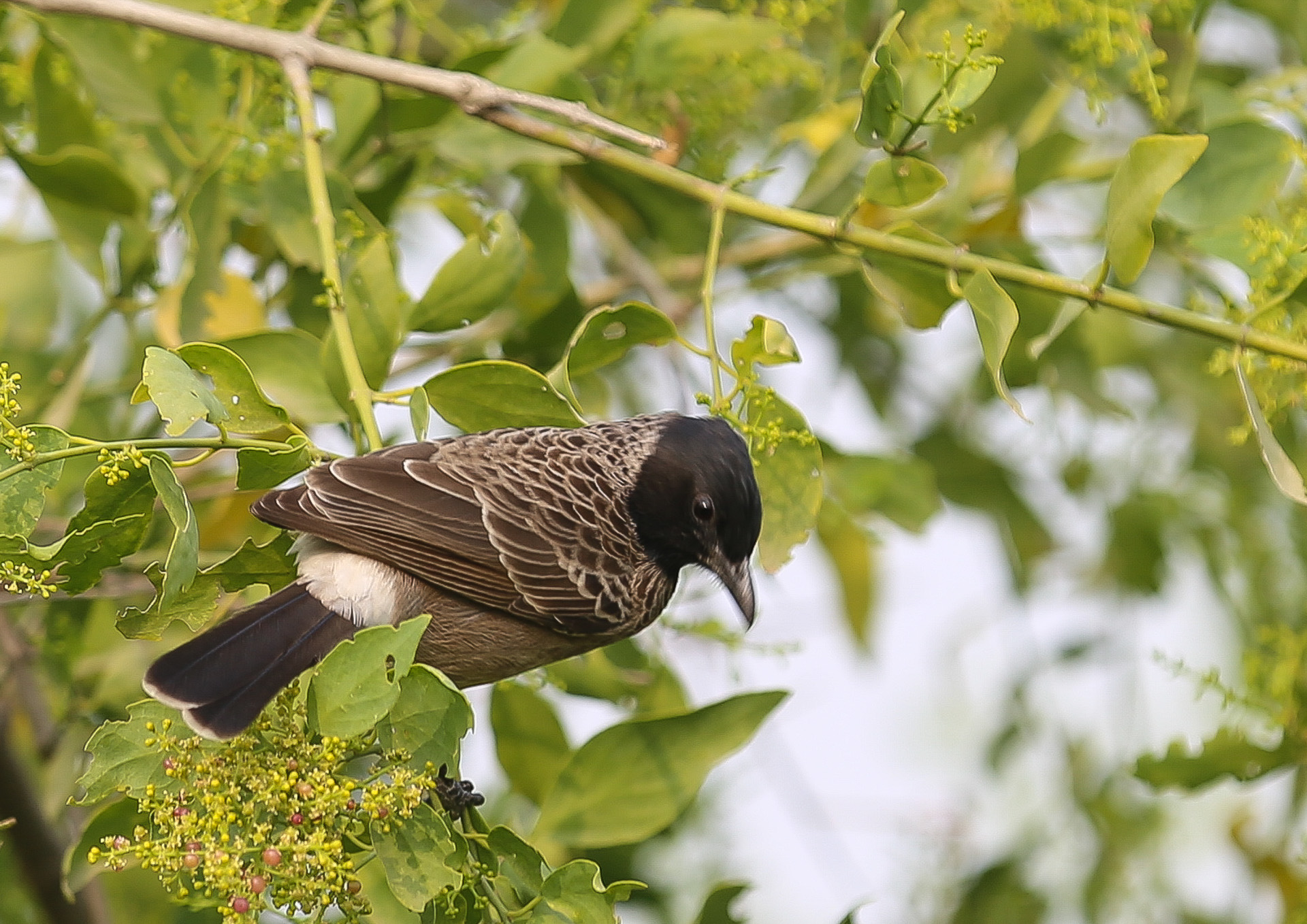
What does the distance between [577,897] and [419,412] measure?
93cm

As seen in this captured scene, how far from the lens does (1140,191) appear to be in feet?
8.17

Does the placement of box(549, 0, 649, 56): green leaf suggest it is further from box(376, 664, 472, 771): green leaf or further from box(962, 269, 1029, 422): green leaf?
box(376, 664, 472, 771): green leaf

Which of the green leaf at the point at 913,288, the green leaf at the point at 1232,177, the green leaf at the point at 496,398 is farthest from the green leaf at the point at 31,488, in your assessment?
the green leaf at the point at 1232,177

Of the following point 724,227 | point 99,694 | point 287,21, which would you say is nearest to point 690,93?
point 724,227

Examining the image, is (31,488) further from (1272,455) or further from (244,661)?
(1272,455)

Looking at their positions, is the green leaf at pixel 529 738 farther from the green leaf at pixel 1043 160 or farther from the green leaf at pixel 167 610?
the green leaf at pixel 1043 160

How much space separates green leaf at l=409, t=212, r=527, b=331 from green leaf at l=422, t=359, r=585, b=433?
248 millimetres

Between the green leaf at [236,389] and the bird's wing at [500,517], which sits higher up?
the green leaf at [236,389]

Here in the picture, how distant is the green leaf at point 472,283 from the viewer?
112 inches

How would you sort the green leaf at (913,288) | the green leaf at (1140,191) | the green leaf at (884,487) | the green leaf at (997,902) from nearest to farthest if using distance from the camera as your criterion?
the green leaf at (1140,191), the green leaf at (913,288), the green leaf at (884,487), the green leaf at (997,902)

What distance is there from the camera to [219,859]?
1.90 meters

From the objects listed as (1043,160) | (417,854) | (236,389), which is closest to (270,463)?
(236,389)

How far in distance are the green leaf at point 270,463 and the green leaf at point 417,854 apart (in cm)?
64

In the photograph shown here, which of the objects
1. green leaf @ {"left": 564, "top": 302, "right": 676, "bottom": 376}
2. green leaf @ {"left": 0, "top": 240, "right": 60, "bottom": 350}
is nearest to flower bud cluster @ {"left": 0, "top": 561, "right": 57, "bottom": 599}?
green leaf @ {"left": 564, "top": 302, "right": 676, "bottom": 376}
